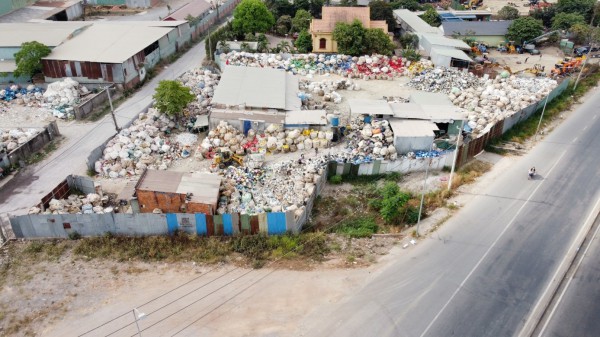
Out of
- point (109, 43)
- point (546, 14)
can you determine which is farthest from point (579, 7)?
point (109, 43)

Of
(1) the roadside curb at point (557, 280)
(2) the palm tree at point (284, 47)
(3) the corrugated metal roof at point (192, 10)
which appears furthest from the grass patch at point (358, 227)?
(3) the corrugated metal roof at point (192, 10)

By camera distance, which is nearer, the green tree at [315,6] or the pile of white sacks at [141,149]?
the pile of white sacks at [141,149]

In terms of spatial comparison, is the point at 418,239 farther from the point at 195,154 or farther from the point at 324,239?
the point at 195,154

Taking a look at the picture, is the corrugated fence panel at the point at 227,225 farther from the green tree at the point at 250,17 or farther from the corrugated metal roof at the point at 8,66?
the green tree at the point at 250,17

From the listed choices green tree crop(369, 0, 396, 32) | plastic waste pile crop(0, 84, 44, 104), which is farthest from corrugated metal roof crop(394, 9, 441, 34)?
plastic waste pile crop(0, 84, 44, 104)

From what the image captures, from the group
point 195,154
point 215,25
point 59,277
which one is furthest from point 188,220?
point 215,25

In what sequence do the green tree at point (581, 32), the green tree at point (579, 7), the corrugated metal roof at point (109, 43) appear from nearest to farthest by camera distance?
1. the corrugated metal roof at point (109, 43)
2. the green tree at point (581, 32)
3. the green tree at point (579, 7)

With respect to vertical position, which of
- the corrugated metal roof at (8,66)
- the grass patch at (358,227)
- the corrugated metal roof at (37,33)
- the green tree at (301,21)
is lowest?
the grass patch at (358,227)
